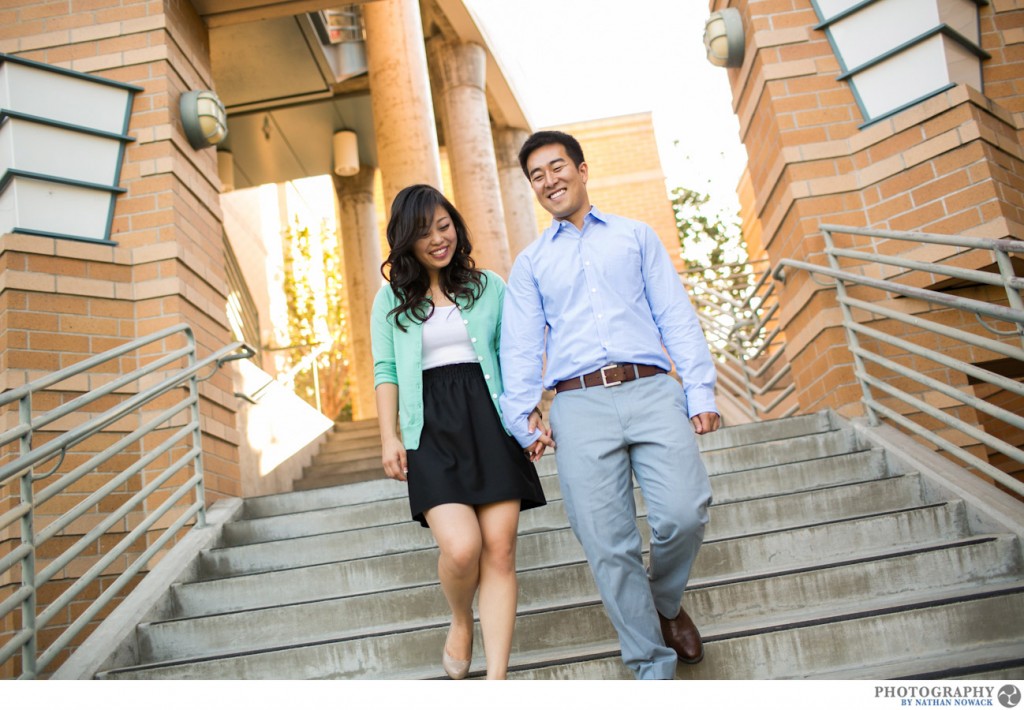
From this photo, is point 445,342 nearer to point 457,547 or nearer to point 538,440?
point 538,440

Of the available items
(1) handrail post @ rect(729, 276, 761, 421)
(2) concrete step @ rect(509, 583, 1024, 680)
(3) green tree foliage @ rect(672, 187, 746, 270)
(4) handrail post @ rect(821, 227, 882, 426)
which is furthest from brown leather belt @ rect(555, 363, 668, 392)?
(3) green tree foliage @ rect(672, 187, 746, 270)

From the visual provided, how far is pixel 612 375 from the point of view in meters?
2.71

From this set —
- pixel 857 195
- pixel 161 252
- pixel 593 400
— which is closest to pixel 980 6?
pixel 857 195

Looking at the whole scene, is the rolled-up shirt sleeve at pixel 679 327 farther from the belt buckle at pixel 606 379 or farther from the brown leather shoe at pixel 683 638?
the brown leather shoe at pixel 683 638

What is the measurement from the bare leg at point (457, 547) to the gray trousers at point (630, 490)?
310 millimetres

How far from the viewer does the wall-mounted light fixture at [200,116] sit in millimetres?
5355

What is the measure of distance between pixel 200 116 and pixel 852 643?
4.48m

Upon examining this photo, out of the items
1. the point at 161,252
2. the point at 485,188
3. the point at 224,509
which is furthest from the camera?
the point at 485,188

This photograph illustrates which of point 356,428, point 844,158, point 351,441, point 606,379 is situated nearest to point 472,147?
point 356,428

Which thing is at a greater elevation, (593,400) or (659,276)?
(659,276)

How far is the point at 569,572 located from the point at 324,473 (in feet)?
14.2

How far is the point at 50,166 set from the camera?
16.1 feet

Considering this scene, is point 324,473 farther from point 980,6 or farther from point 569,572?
point 980,6

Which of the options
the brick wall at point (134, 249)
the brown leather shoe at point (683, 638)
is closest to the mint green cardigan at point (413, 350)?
the brown leather shoe at point (683, 638)
